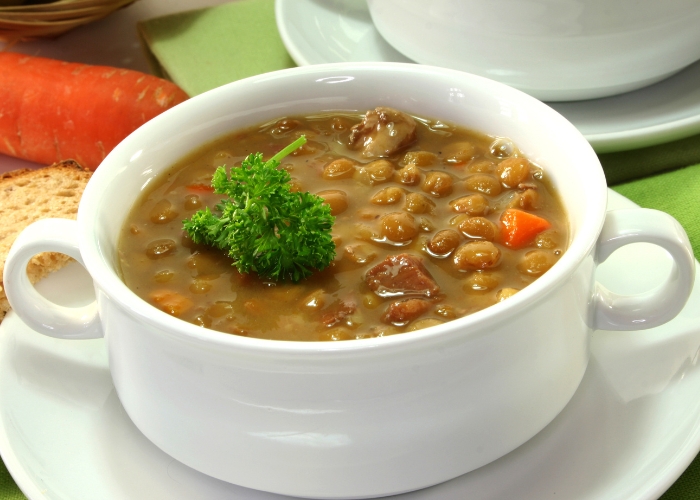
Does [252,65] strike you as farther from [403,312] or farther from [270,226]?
[403,312]

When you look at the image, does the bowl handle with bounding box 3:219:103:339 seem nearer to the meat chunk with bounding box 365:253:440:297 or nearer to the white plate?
the meat chunk with bounding box 365:253:440:297

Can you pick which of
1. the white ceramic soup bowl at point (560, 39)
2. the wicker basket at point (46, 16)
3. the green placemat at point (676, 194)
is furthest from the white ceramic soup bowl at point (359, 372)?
the wicker basket at point (46, 16)

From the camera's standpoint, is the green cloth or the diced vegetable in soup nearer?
the diced vegetable in soup

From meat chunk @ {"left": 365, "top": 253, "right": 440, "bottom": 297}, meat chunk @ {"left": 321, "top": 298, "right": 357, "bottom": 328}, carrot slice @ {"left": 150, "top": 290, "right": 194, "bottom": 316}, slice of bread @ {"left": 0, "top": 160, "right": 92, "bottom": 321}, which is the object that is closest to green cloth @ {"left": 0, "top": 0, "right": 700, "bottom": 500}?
slice of bread @ {"left": 0, "top": 160, "right": 92, "bottom": 321}

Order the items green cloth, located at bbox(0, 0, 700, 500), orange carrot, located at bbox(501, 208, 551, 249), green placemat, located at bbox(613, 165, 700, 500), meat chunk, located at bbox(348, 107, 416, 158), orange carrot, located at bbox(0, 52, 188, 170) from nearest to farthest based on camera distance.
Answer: orange carrot, located at bbox(501, 208, 551, 249) → meat chunk, located at bbox(348, 107, 416, 158) → green placemat, located at bbox(613, 165, 700, 500) → green cloth, located at bbox(0, 0, 700, 500) → orange carrot, located at bbox(0, 52, 188, 170)

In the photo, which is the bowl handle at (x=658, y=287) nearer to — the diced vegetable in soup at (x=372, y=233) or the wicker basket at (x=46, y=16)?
the diced vegetable in soup at (x=372, y=233)

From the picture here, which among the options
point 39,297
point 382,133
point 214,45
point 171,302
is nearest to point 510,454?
point 171,302
